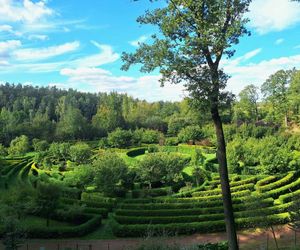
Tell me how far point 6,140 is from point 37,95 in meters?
83.3

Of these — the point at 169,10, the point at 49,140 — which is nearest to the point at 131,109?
the point at 49,140

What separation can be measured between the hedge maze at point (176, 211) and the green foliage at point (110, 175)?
1248mm

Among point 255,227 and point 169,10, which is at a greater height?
point 169,10

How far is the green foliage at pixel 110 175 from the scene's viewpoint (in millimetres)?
32094

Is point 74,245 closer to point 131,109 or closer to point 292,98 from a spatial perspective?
point 292,98

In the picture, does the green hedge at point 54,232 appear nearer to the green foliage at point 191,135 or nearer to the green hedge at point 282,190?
the green hedge at point 282,190

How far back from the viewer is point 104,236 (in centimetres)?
2367

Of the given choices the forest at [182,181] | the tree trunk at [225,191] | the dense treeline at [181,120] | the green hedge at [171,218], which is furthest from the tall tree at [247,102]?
the tree trunk at [225,191]

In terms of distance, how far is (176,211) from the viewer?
25.6 metres

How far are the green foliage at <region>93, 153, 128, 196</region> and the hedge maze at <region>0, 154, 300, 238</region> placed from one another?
1.25m

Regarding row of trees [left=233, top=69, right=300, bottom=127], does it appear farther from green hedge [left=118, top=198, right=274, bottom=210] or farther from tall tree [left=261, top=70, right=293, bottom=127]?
green hedge [left=118, top=198, right=274, bottom=210]

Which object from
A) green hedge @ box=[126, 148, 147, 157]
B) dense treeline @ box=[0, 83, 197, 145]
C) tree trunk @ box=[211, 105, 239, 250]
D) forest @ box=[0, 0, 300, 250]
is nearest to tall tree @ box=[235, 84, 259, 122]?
forest @ box=[0, 0, 300, 250]

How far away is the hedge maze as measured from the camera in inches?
908

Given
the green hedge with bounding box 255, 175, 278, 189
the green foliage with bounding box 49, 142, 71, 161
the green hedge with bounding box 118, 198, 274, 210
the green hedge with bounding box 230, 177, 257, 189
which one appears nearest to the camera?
the green hedge with bounding box 118, 198, 274, 210
